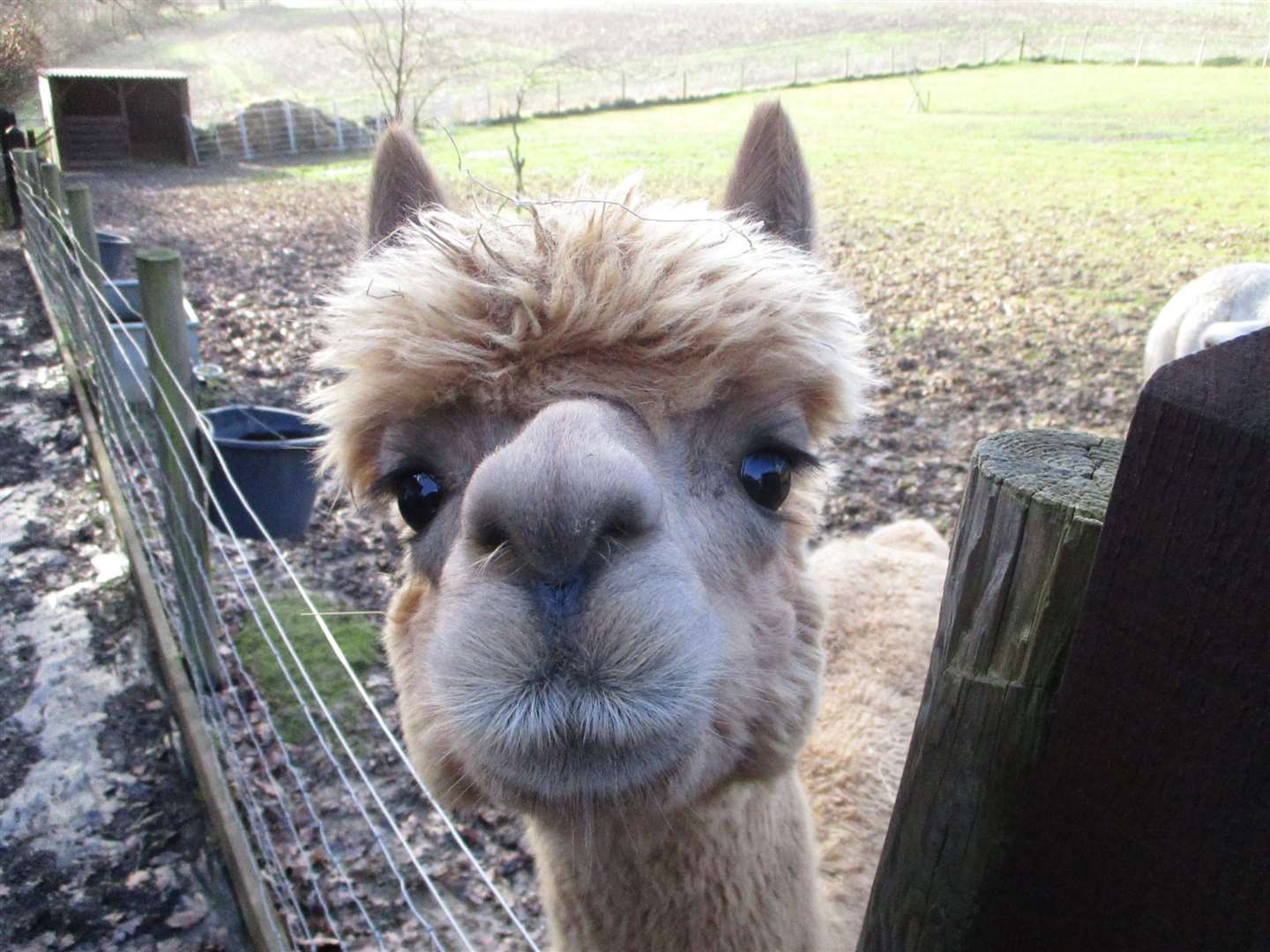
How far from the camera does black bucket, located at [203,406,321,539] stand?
5.37 m

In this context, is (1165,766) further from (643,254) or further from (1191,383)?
(643,254)

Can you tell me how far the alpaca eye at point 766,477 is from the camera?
1830 mm

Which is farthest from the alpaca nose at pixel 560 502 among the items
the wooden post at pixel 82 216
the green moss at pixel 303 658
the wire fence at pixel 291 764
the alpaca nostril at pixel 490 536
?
the wooden post at pixel 82 216

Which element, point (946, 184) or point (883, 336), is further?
point (946, 184)

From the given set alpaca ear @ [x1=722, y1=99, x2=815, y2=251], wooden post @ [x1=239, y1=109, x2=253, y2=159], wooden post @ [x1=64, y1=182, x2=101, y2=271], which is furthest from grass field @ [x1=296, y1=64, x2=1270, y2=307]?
alpaca ear @ [x1=722, y1=99, x2=815, y2=251]

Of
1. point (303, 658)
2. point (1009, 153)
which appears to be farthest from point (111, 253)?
point (1009, 153)

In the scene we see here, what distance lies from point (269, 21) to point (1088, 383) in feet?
205

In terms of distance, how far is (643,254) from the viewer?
1815 mm

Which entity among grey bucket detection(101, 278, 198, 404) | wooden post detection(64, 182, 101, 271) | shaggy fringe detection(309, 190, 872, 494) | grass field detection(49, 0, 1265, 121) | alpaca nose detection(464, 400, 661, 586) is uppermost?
grass field detection(49, 0, 1265, 121)

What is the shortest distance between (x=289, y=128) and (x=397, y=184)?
32442mm

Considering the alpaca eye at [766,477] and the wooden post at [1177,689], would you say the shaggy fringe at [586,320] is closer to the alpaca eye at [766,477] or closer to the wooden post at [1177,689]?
the alpaca eye at [766,477]

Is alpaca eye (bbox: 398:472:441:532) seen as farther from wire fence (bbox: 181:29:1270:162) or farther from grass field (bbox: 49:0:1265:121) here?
grass field (bbox: 49:0:1265:121)

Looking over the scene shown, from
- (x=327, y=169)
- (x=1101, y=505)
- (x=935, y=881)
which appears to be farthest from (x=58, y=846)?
(x=327, y=169)

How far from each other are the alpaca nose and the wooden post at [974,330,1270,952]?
65cm
